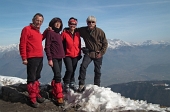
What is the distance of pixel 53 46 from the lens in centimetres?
774

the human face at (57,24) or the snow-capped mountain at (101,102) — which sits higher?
the human face at (57,24)

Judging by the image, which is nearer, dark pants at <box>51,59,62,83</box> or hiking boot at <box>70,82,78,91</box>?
dark pants at <box>51,59,62,83</box>

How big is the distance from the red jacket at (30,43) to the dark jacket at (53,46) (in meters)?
0.34

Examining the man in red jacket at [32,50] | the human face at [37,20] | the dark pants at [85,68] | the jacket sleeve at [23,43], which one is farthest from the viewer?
the dark pants at [85,68]

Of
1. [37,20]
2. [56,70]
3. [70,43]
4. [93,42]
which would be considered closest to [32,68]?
[56,70]

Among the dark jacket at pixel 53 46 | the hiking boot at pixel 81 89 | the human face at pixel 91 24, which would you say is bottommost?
the hiking boot at pixel 81 89

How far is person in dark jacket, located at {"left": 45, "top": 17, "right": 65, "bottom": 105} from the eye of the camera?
24.7ft

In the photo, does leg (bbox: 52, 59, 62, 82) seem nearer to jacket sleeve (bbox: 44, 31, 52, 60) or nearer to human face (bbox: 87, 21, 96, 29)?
jacket sleeve (bbox: 44, 31, 52, 60)

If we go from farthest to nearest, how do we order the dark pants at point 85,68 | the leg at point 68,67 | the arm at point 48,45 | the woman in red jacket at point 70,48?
1. the dark pants at point 85,68
2. the woman in red jacket at point 70,48
3. the leg at point 68,67
4. the arm at point 48,45

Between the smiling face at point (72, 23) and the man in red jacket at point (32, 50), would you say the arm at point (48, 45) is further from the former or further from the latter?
the smiling face at point (72, 23)

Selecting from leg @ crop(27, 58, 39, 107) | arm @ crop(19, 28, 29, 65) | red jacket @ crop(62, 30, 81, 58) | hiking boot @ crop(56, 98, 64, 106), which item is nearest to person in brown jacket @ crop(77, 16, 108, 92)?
red jacket @ crop(62, 30, 81, 58)

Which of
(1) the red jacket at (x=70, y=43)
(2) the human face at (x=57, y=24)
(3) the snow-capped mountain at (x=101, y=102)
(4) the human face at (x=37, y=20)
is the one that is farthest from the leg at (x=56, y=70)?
(4) the human face at (x=37, y=20)

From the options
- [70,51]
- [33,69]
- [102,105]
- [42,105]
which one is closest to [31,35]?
[33,69]

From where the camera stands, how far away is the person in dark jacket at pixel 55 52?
752cm
